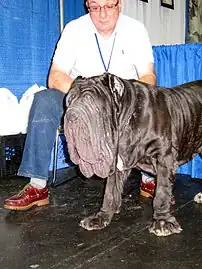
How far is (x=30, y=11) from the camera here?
3.15 meters

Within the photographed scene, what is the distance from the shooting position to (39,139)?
85.4 inches

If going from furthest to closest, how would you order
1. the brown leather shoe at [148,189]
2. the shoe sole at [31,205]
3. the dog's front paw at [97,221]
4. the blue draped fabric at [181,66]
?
the blue draped fabric at [181,66], the brown leather shoe at [148,189], the shoe sole at [31,205], the dog's front paw at [97,221]

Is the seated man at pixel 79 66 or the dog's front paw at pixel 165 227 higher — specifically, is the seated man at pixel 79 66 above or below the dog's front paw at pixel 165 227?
above

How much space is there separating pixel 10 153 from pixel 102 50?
1.11m

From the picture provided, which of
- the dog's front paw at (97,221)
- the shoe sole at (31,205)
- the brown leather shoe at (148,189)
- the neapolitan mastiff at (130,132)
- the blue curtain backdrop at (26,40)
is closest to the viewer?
the neapolitan mastiff at (130,132)

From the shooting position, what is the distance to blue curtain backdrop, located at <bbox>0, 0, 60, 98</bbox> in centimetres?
300

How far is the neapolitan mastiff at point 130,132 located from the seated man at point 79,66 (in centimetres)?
36

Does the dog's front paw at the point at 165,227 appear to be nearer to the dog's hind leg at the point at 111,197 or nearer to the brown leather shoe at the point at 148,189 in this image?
the dog's hind leg at the point at 111,197

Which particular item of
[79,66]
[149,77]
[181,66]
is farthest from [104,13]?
[181,66]

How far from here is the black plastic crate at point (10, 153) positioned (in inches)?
112

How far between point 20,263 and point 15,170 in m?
1.56

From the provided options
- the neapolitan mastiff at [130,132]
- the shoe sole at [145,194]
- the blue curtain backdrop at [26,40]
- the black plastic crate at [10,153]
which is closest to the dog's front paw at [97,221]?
the neapolitan mastiff at [130,132]

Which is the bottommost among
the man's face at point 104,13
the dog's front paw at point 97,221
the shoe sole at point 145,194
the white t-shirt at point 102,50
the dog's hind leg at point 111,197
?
A: the shoe sole at point 145,194

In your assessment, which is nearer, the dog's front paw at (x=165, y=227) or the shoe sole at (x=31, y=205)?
the dog's front paw at (x=165, y=227)
